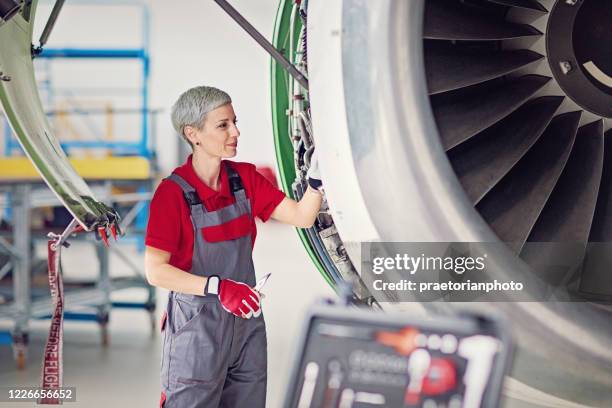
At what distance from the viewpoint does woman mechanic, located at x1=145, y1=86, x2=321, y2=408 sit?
190 cm

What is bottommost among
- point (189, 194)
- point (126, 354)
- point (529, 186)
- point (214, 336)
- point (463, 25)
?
point (126, 354)

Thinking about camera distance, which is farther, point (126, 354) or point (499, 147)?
point (126, 354)

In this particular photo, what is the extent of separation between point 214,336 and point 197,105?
1.92 feet

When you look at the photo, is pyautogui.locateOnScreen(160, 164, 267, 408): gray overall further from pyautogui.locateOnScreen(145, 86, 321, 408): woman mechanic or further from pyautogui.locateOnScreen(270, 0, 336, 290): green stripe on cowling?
pyautogui.locateOnScreen(270, 0, 336, 290): green stripe on cowling

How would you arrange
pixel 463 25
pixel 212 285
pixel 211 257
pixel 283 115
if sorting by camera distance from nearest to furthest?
pixel 463 25, pixel 212 285, pixel 211 257, pixel 283 115

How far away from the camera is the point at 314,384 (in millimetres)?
972

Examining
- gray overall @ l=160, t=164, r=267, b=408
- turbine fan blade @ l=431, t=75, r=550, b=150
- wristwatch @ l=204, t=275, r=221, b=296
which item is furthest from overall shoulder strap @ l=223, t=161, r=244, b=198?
turbine fan blade @ l=431, t=75, r=550, b=150

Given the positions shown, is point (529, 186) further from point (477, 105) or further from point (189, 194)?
point (189, 194)

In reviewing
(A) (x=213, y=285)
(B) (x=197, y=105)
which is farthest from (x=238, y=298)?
(B) (x=197, y=105)

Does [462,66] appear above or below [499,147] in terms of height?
above

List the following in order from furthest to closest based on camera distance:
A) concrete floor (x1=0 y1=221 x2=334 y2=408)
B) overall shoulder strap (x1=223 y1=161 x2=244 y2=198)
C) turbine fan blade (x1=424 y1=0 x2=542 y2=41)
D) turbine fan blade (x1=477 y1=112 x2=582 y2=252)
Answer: concrete floor (x1=0 y1=221 x2=334 y2=408) < overall shoulder strap (x1=223 y1=161 x2=244 y2=198) < turbine fan blade (x1=477 y1=112 x2=582 y2=252) < turbine fan blade (x1=424 y1=0 x2=542 y2=41)

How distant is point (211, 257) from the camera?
78.4 inches

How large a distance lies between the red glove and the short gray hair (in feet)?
1.39

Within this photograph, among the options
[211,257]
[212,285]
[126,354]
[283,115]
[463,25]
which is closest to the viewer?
[463,25]
